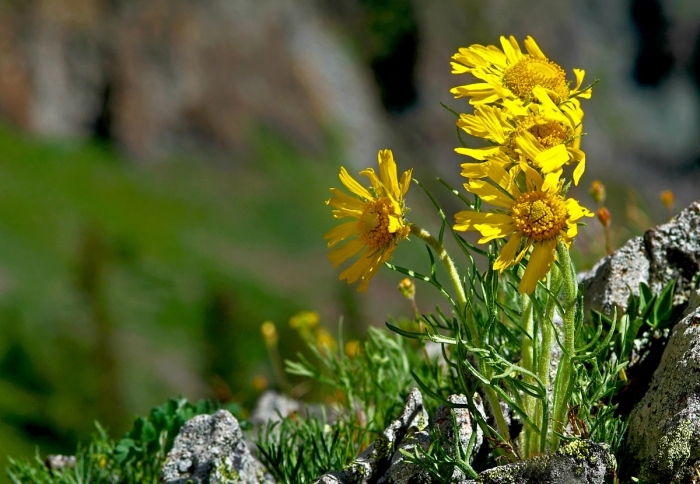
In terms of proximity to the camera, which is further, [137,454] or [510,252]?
[137,454]

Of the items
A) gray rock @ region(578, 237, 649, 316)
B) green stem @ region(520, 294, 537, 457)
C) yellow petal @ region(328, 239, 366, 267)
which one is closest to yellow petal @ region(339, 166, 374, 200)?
yellow petal @ region(328, 239, 366, 267)

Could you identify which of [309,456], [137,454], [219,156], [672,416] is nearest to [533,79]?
[672,416]

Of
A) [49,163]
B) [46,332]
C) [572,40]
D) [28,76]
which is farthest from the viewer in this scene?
[572,40]

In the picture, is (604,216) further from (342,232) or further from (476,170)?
(342,232)

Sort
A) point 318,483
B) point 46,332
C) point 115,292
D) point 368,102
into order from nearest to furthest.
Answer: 1. point 318,483
2. point 46,332
3. point 115,292
4. point 368,102

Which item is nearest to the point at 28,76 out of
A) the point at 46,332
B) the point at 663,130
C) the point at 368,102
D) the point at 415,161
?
the point at 46,332

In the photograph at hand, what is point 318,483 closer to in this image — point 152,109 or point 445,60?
point 152,109

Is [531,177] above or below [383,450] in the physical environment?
above
